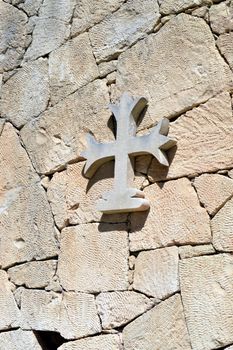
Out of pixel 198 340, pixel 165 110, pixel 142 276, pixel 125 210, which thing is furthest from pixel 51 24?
pixel 198 340

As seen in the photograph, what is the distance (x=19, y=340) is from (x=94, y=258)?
0.61m

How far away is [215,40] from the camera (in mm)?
3080

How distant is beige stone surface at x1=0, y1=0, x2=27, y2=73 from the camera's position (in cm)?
394

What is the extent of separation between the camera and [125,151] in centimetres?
318

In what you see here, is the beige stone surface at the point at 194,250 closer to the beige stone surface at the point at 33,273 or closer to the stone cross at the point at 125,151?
the stone cross at the point at 125,151

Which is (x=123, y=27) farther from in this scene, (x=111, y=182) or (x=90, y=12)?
(x=111, y=182)

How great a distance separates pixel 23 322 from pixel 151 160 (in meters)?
1.05

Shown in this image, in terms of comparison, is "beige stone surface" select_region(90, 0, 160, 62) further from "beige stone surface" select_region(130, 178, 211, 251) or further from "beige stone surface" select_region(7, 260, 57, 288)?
"beige stone surface" select_region(7, 260, 57, 288)

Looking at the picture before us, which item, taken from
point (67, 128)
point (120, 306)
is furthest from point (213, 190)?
point (67, 128)

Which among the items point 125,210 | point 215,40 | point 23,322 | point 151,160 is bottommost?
point 23,322

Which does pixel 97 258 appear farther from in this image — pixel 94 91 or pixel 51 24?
pixel 51 24

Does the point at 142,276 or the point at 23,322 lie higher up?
the point at 142,276

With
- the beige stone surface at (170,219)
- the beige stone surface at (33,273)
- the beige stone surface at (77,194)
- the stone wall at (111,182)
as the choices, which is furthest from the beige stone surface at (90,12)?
the beige stone surface at (33,273)

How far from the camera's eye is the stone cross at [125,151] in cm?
308
